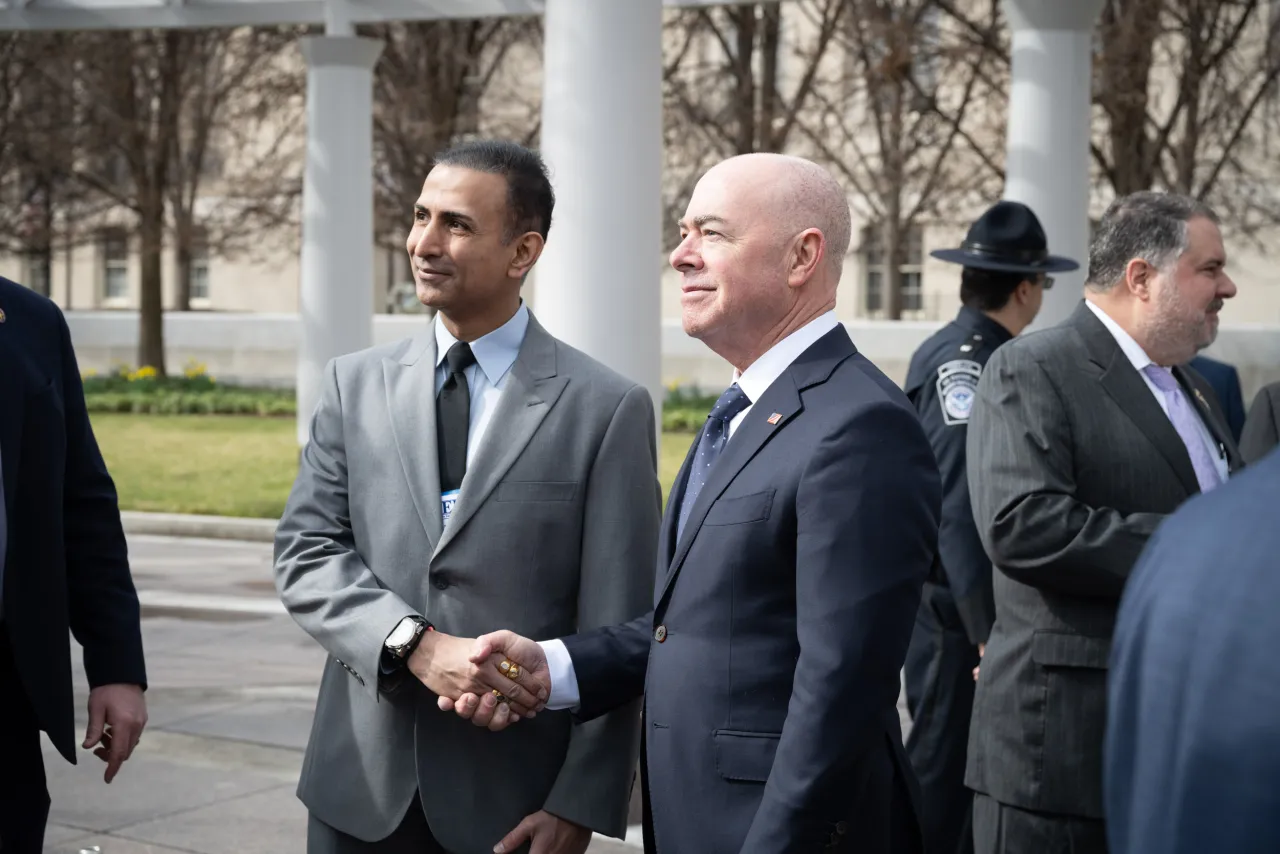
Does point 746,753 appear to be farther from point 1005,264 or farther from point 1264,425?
point 1005,264

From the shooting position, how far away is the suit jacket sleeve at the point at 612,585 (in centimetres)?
325

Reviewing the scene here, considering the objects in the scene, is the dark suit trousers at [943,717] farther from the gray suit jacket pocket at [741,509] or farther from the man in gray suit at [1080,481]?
the gray suit jacket pocket at [741,509]

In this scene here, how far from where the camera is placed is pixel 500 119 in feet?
96.6

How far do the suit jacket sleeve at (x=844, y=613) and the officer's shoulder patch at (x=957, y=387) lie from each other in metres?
2.85

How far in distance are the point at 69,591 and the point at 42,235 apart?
31793mm

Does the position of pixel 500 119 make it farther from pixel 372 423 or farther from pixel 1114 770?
pixel 1114 770

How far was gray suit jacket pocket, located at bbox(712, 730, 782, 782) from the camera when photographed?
2.80 metres

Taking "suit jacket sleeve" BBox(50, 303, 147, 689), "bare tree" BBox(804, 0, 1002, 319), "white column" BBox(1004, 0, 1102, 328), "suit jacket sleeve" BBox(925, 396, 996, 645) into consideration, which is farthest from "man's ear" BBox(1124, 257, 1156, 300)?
"bare tree" BBox(804, 0, 1002, 319)

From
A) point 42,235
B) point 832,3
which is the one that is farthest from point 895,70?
point 42,235

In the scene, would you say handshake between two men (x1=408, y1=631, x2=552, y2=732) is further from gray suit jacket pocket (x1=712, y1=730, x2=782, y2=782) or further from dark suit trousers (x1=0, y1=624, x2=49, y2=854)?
dark suit trousers (x1=0, y1=624, x2=49, y2=854)

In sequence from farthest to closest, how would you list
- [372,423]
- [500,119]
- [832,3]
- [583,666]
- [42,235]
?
[42,235]
[500,119]
[832,3]
[372,423]
[583,666]

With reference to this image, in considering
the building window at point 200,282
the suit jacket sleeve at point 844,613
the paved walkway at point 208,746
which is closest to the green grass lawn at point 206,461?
the paved walkway at point 208,746

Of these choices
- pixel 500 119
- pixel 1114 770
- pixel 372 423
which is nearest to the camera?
pixel 1114 770

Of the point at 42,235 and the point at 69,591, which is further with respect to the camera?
the point at 42,235
